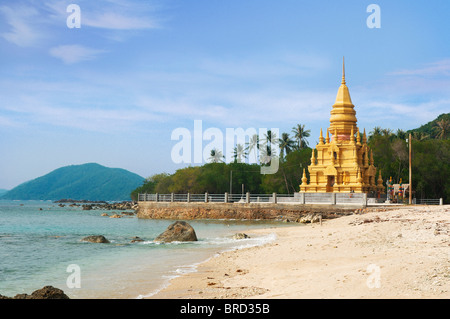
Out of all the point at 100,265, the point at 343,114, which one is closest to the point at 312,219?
the point at 343,114

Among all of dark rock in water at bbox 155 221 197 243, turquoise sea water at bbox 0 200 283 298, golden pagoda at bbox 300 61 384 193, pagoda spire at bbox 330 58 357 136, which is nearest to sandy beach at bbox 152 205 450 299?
turquoise sea water at bbox 0 200 283 298

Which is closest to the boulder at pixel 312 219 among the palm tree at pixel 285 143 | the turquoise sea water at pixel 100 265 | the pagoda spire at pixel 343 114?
the pagoda spire at pixel 343 114

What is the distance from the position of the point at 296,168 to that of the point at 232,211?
75.4 feet

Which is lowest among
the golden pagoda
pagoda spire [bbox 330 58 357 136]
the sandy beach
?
the sandy beach

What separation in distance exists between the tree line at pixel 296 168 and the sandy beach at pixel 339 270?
140 ft

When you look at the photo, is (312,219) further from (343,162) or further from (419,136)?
(419,136)

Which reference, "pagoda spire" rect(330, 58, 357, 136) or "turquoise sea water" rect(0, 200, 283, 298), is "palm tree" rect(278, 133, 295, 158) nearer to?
"pagoda spire" rect(330, 58, 357, 136)

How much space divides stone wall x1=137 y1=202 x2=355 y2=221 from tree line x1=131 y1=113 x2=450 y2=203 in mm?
16316

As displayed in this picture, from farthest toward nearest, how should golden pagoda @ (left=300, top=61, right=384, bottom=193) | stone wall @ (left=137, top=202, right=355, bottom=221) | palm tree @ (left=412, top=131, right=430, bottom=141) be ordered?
palm tree @ (left=412, top=131, right=430, bottom=141) < golden pagoda @ (left=300, top=61, right=384, bottom=193) < stone wall @ (left=137, top=202, right=355, bottom=221)

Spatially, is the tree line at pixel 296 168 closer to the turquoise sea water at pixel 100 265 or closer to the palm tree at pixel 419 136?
the palm tree at pixel 419 136

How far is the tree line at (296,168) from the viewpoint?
55.9 metres

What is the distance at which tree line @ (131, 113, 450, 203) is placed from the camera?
55.9 meters

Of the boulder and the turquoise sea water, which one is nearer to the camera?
the turquoise sea water
